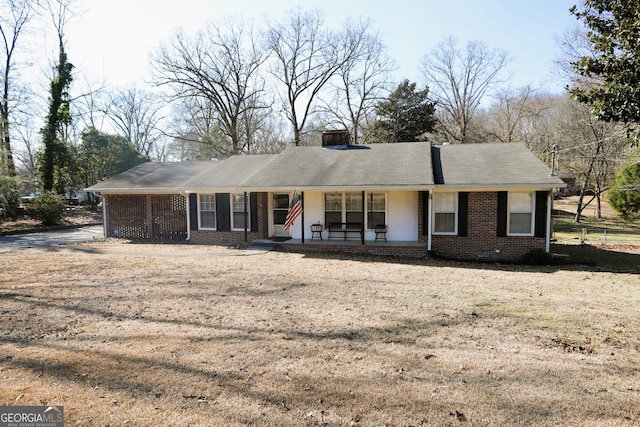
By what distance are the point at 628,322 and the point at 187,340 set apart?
6.64 metres

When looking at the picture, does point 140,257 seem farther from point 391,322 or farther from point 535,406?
point 535,406

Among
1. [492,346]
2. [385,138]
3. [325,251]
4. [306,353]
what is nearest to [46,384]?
[306,353]

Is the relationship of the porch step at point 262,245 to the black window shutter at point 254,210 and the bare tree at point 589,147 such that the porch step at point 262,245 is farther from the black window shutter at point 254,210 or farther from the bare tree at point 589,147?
the bare tree at point 589,147

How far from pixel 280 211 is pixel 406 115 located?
17.2 m

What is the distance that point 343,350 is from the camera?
478 centimetres

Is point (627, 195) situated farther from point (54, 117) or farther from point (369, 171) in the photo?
point (54, 117)

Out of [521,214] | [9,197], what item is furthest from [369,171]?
[9,197]

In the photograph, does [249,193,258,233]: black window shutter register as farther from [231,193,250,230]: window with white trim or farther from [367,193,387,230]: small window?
[367,193,387,230]: small window

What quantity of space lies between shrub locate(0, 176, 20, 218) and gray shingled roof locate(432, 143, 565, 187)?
2139cm

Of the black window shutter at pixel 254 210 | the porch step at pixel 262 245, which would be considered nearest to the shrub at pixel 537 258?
the porch step at pixel 262 245

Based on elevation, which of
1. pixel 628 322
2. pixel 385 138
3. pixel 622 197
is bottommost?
pixel 628 322

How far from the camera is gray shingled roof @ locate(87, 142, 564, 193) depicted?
1228 cm

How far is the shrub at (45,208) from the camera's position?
20938mm

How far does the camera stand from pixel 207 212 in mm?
15414
